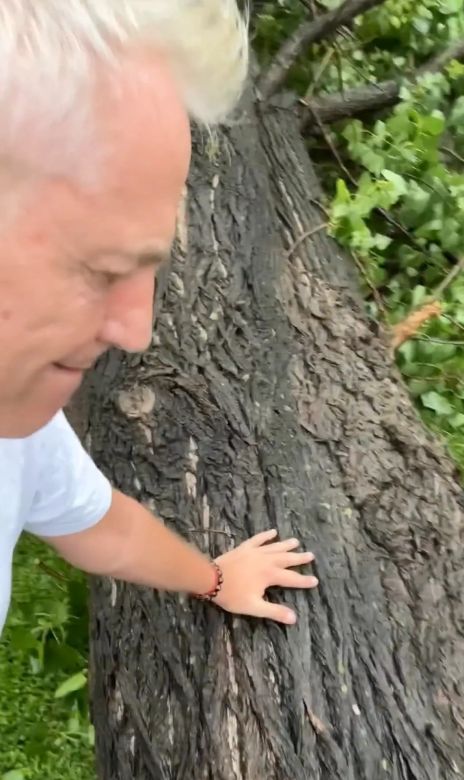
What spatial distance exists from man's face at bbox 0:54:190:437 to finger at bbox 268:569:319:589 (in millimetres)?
559

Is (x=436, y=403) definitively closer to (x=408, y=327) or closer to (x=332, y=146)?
(x=408, y=327)

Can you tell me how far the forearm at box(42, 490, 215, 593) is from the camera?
1303 millimetres

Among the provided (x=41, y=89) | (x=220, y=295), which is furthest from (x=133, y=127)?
(x=220, y=295)

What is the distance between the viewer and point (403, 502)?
146 centimetres

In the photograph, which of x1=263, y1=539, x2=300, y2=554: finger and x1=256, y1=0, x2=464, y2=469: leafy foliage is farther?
x1=256, y1=0, x2=464, y2=469: leafy foliage

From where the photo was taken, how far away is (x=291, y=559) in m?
1.33

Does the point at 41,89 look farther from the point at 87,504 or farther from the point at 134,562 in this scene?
the point at 134,562

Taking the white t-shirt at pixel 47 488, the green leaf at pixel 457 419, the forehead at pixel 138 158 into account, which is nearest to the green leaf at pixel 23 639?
the white t-shirt at pixel 47 488

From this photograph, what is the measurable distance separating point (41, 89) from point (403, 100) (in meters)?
2.03

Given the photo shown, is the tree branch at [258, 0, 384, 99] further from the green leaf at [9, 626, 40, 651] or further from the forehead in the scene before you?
the forehead

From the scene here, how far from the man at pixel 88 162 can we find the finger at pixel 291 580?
52cm

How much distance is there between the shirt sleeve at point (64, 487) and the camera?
1188 mm

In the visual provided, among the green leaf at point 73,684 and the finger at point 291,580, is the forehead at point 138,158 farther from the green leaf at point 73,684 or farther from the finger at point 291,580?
the green leaf at point 73,684

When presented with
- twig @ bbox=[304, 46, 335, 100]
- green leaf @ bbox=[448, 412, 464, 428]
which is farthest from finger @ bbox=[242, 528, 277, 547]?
twig @ bbox=[304, 46, 335, 100]
